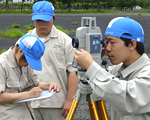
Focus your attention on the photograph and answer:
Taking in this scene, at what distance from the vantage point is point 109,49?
1.78 metres

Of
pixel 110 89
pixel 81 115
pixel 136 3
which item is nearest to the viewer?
pixel 110 89

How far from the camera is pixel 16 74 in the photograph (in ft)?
7.16

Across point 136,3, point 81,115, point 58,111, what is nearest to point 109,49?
point 58,111

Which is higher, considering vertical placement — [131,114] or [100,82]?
[100,82]

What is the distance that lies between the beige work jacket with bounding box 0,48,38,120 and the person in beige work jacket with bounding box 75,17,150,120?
0.67 m

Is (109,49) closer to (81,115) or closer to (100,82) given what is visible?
(100,82)

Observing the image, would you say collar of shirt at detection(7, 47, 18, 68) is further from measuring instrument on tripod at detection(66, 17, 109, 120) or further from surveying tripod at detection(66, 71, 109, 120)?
surveying tripod at detection(66, 71, 109, 120)

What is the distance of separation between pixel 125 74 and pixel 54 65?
1.13m

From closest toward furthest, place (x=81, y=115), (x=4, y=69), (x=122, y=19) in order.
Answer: (x=122, y=19) < (x=4, y=69) < (x=81, y=115)

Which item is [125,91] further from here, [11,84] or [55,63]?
[55,63]

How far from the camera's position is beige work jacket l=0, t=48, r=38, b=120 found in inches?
82.3

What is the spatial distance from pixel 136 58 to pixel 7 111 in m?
1.11

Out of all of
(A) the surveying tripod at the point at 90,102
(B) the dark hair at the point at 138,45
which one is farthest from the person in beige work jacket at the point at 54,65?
(B) the dark hair at the point at 138,45

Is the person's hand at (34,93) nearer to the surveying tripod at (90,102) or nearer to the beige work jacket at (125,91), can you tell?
the surveying tripod at (90,102)
